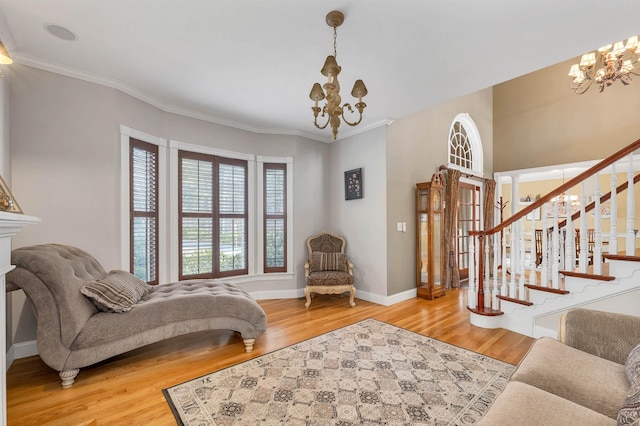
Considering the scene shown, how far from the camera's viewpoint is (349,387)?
204 centimetres

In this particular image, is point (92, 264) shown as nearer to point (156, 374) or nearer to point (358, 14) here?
point (156, 374)

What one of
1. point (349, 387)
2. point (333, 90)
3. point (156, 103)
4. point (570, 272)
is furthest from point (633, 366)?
point (156, 103)

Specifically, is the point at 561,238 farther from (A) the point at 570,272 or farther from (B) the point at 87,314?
(B) the point at 87,314

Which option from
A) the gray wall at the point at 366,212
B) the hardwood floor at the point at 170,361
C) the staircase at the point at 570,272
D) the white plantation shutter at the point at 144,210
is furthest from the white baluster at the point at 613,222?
the white plantation shutter at the point at 144,210

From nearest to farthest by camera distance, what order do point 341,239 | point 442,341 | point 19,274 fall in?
point 19,274, point 442,341, point 341,239

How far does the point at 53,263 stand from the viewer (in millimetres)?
2018

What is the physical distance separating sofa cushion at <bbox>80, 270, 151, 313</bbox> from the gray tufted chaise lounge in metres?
0.04

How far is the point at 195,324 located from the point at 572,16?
3785mm

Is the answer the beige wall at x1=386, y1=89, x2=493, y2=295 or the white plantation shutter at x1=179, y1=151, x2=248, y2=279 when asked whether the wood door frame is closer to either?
the beige wall at x1=386, y1=89, x2=493, y2=295

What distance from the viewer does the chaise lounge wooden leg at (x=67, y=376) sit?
2.05 metres

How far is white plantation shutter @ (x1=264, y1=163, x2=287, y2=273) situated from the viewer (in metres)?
4.43

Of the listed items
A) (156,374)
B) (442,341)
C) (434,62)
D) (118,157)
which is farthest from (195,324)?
(434,62)

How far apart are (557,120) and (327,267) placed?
18.0ft

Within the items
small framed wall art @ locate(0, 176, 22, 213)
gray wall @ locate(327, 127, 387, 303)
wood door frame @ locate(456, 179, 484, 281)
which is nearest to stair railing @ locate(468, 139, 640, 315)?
gray wall @ locate(327, 127, 387, 303)
